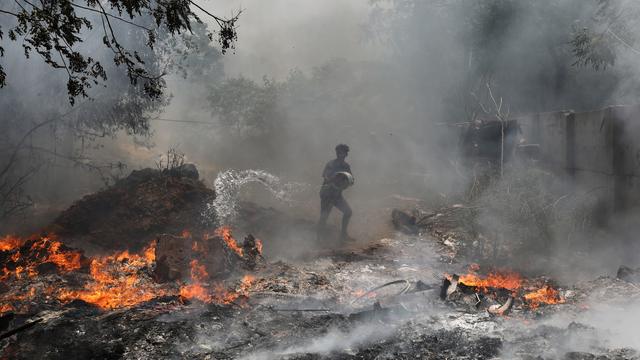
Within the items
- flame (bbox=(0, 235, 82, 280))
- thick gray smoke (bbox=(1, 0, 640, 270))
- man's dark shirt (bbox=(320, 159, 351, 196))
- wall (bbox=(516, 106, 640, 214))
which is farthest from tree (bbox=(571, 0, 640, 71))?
flame (bbox=(0, 235, 82, 280))

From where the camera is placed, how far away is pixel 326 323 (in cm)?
503

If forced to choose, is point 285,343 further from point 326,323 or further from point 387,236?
point 387,236

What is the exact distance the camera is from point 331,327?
4949 millimetres

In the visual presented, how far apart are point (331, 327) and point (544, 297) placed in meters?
2.70

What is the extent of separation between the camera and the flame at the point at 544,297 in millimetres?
5466

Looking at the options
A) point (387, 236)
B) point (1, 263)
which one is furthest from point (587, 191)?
point (1, 263)

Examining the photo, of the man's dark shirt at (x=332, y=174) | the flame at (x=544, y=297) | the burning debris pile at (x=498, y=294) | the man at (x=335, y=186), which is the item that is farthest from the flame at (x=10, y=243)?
the flame at (x=544, y=297)

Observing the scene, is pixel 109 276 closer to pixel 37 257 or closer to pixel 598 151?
pixel 37 257

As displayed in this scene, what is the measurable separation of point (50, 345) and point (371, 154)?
14.3 metres

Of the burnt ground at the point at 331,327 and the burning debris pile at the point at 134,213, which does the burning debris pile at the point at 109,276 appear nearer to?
the burnt ground at the point at 331,327

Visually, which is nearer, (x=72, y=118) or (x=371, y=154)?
(x=72, y=118)

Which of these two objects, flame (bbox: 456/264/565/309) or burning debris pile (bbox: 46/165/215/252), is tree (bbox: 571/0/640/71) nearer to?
flame (bbox: 456/264/565/309)

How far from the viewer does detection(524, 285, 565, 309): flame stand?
17.9 ft

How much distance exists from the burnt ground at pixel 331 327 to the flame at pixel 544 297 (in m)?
0.12
